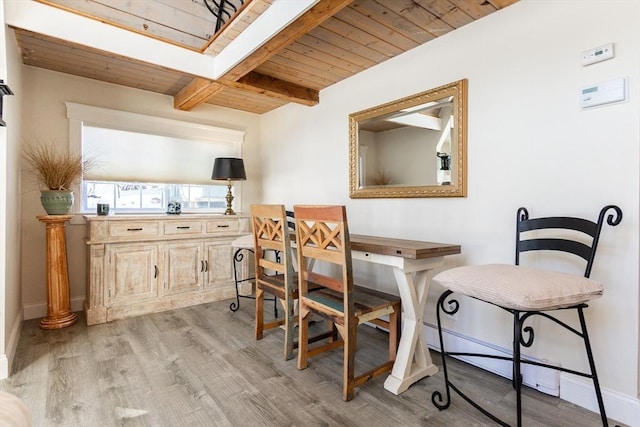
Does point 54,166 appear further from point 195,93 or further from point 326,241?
point 326,241

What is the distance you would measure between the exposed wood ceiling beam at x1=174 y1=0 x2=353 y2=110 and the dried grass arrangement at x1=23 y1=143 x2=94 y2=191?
1196 mm

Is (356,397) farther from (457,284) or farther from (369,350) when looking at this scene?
(457,284)

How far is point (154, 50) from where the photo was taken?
2.57m

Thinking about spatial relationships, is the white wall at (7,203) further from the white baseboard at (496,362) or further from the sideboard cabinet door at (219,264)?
the white baseboard at (496,362)

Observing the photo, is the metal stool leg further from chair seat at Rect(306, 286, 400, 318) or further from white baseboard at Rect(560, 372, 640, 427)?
white baseboard at Rect(560, 372, 640, 427)

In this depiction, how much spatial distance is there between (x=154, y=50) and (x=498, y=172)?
2672mm

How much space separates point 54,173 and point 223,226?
1545 millimetres

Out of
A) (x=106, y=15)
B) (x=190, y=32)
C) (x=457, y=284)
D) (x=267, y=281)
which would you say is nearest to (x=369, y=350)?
(x=267, y=281)

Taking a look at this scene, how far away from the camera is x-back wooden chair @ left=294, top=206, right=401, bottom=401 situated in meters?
1.78

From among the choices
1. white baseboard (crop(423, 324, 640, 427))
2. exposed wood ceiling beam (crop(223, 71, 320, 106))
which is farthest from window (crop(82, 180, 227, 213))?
white baseboard (crop(423, 324, 640, 427))

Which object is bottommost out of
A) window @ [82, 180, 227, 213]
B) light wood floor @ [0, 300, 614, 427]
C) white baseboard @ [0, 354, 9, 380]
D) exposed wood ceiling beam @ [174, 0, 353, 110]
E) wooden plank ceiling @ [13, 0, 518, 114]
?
light wood floor @ [0, 300, 614, 427]

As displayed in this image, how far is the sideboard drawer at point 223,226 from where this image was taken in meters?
3.58

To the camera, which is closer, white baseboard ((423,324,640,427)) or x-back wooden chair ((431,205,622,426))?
x-back wooden chair ((431,205,622,426))

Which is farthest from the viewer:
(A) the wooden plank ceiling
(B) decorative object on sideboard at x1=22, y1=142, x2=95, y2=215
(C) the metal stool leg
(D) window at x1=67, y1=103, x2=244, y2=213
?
(D) window at x1=67, y1=103, x2=244, y2=213
